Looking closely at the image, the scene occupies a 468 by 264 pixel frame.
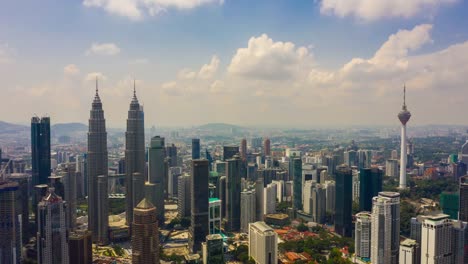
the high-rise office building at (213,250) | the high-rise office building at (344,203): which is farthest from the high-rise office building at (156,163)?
the high-rise office building at (344,203)

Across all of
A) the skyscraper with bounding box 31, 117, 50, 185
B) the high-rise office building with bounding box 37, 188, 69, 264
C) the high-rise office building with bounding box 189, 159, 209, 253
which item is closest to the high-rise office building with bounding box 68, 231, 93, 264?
the high-rise office building with bounding box 37, 188, 69, 264

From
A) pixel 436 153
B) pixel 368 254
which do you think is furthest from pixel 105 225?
pixel 436 153

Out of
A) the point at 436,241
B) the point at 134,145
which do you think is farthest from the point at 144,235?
the point at 134,145

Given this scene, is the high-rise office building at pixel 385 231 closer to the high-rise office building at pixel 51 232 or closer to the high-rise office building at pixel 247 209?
the high-rise office building at pixel 247 209

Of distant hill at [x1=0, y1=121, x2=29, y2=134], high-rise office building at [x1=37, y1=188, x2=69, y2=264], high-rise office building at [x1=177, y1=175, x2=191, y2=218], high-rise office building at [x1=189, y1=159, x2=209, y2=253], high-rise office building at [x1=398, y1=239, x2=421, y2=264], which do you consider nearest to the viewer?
high-rise office building at [x1=37, y1=188, x2=69, y2=264]

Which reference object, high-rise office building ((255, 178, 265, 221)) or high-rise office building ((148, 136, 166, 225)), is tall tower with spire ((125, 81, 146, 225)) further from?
high-rise office building ((255, 178, 265, 221))

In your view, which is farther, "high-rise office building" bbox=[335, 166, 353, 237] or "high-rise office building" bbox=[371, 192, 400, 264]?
"high-rise office building" bbox=[335, 166, 353, 237]
